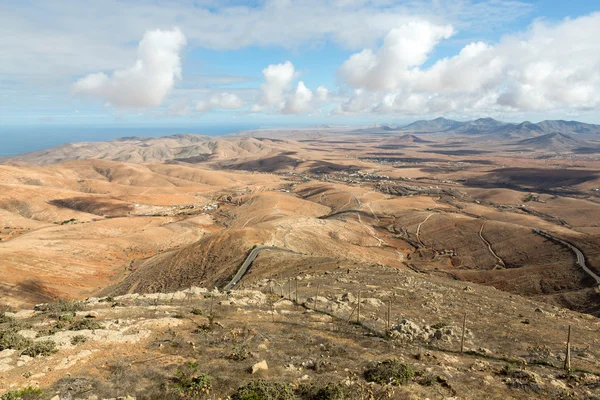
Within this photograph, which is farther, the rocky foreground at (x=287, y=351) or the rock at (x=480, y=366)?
the rock at (x=480, y=366)

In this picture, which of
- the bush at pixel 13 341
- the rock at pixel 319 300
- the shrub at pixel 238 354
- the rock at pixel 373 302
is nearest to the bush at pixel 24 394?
the bush at pixel 13 341

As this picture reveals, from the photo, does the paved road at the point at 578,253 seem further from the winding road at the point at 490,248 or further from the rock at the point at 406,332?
the rock at the point at 406,332

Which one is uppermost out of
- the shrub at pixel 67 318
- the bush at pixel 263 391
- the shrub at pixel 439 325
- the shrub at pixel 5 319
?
the bush at pixel 263 391

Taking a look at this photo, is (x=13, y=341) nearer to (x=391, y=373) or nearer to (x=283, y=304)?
(x=283, y=304)

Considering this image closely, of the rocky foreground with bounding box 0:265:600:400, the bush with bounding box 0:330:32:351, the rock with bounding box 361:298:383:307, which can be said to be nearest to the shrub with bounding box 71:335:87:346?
the rocky foreground with bounding box 0:265:600:400

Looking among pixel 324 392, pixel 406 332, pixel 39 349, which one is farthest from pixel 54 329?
pixel 406 332

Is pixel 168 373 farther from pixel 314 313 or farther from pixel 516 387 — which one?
pixel 516 387
